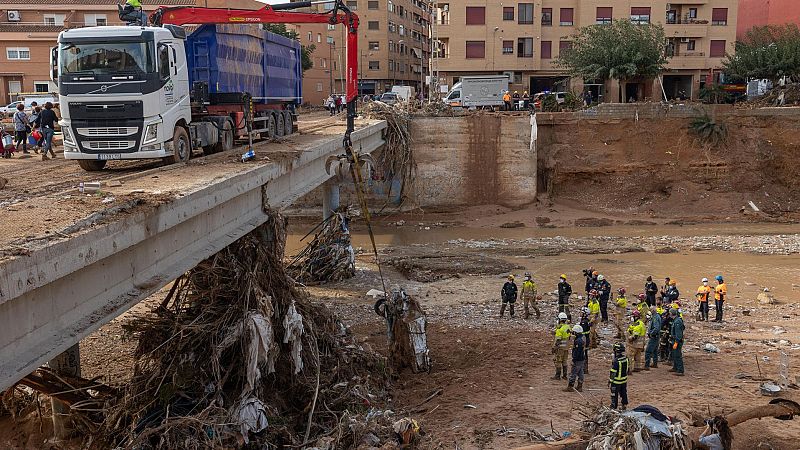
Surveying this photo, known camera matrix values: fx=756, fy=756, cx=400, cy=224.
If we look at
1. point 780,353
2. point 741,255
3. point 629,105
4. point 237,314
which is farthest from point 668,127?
point 237,314

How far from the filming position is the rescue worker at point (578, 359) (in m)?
12.6

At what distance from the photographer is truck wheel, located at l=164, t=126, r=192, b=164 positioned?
49.7 feet

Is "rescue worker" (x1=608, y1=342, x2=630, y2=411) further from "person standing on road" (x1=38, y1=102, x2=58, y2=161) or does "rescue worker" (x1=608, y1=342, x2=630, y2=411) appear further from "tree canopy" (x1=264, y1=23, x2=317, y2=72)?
"tree canopy" (x1=264, y1=23, x2=317, y2=72)

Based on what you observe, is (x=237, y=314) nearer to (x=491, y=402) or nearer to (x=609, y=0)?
(x=491, y=402)

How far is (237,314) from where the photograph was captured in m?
11.5

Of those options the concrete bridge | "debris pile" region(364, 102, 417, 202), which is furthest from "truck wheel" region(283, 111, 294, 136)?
the concrete bridge

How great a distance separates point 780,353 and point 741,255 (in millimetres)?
12301

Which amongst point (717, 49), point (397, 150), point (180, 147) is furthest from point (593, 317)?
point (717, 49)

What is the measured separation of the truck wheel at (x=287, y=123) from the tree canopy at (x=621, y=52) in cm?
2181

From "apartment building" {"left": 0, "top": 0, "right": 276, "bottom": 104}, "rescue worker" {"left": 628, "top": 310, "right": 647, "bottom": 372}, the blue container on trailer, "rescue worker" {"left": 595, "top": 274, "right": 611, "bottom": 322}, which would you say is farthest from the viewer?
"apartment building" {"left": 0, "top": 0, "right": 276, "bottom": 104}

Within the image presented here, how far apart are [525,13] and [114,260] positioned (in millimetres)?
45534

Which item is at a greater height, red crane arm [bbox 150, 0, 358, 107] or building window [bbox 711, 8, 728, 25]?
building window [bbox 711, 8, 728, 25]

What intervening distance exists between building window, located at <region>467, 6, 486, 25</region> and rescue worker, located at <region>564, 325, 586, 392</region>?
40160 millimetres

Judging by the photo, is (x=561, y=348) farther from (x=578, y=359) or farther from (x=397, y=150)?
(x=397, y=150)
